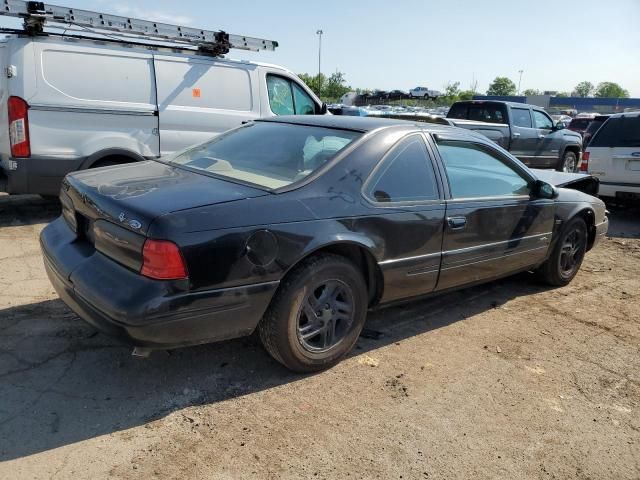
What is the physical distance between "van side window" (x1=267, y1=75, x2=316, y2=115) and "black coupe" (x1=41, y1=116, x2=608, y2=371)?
399 centimetres

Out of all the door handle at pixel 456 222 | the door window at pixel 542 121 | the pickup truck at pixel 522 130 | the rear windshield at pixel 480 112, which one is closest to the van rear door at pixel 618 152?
the pickup truck at pixel 522 130

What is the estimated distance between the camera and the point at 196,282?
2.71 meters

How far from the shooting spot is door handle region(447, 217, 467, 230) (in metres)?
3.82

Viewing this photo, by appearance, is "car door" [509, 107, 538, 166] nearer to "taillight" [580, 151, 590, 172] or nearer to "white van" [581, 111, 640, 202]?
"taillight" [580, 151, 590, 172]

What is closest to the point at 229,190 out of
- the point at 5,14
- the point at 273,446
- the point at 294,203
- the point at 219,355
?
the point at 294,203

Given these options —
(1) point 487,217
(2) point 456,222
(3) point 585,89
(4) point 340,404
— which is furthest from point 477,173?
(3) point 585,89

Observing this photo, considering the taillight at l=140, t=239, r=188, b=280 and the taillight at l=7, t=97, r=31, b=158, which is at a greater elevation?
the taillight at l=7, t=97, r=31, b=158

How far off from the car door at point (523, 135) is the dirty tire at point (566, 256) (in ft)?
24.0

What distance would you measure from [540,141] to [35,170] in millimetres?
10771

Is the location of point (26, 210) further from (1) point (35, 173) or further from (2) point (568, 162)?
(2) point (568, 162)

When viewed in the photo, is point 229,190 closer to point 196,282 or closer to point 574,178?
point 196,282

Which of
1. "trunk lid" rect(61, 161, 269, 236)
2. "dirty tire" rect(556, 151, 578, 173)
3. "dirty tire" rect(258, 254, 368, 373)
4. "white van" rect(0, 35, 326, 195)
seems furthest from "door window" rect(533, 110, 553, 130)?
"trunk lid" rect(61, 161, 269, 236)

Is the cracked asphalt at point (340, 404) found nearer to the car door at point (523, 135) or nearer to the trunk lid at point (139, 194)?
the trunk lid at point (139, 194)

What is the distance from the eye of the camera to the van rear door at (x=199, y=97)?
23.2ft
